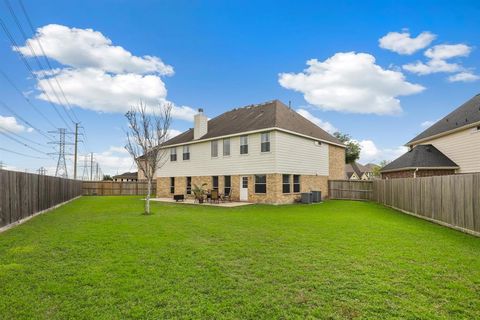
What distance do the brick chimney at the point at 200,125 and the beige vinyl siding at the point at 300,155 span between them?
7866mm

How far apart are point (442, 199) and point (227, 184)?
13882 millimetres

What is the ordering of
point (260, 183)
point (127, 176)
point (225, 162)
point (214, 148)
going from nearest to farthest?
point (260, 183) → point (225, 162) → point (214, 148) → point (127, 176)

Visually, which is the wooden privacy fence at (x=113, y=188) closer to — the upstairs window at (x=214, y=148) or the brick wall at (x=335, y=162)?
the upstairs window at (x=214, y=148)

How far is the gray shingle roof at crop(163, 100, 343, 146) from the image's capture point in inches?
779

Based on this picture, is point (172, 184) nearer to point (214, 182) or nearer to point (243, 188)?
point (214, 182)

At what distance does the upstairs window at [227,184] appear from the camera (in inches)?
832

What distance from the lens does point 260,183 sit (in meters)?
19.2

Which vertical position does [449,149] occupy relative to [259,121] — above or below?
below

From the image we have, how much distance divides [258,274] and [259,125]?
1553 cm

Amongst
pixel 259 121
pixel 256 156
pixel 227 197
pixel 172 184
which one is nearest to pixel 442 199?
pixel 256 156

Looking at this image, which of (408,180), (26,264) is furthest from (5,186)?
(408,180)

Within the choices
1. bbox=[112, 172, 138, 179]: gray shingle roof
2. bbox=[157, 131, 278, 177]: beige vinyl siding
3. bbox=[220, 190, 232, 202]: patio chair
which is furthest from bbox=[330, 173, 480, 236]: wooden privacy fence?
bbox=[112, 172, 138, 179]: gray shingle roof

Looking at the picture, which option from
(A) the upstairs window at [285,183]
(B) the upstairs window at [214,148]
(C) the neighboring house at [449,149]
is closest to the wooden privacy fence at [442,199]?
(C) the neighboring house at [449,149]

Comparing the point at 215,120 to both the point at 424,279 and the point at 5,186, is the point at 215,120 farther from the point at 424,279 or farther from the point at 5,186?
the point at 424,279
